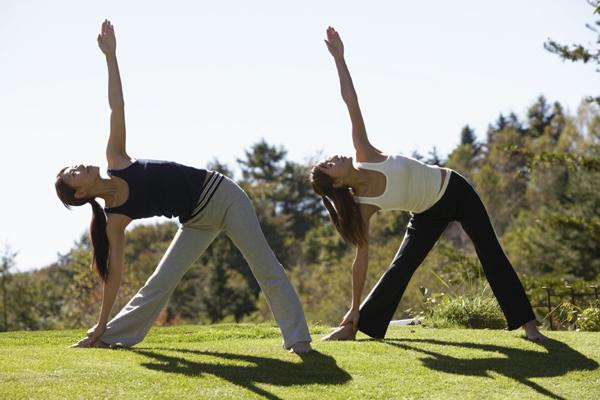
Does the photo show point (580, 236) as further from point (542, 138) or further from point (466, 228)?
point (542, 138)

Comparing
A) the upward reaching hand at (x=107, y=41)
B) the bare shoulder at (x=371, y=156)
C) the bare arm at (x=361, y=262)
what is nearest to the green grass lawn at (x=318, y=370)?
the bare arm at (x=361, y=262)

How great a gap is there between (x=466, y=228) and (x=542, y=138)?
53.0 m

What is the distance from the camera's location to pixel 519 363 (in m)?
6.22

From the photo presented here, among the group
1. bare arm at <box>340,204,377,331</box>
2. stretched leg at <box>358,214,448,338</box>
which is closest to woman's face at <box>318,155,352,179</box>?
bare arm at <box>340,204,377,331</box>

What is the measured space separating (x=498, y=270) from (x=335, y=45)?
2.43 m

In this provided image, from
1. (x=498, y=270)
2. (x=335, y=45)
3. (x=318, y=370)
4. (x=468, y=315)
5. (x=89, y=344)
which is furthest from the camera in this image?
(x=468, y=315)

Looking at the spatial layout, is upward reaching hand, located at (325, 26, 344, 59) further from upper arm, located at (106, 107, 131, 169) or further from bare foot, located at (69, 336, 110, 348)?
bare foot, located at (69, 336, 110, 348)

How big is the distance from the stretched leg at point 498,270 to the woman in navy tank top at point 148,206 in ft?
5.99

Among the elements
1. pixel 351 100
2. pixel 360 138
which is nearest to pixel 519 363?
pixel 360 138

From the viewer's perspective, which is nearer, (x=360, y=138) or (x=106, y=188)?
(x=106, y=188)

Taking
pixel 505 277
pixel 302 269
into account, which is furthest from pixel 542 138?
pixel 505 277

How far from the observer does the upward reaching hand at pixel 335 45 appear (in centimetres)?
679

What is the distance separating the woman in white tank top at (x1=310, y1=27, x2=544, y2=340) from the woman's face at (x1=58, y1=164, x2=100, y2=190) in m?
1.73

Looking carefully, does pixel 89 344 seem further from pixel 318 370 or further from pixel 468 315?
pixel 468 315
